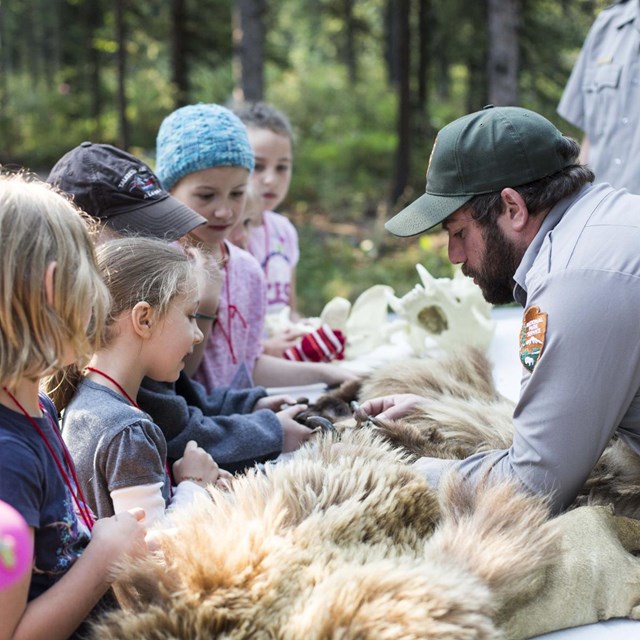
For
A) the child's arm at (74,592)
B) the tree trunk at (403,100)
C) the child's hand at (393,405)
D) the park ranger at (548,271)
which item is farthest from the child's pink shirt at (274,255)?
the tree trunk at (403,100)

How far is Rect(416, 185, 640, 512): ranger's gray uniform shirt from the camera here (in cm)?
154

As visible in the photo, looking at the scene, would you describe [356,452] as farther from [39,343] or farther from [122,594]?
[39,343]

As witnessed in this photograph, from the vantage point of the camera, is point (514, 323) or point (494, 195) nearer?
point (494, 195)

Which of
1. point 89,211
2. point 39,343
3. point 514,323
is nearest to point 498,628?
point 39,343

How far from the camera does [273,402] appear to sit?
2.31 metres

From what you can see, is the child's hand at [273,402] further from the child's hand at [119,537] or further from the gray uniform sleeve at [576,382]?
the child's hand at [119,537]

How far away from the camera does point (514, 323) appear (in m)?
3.37

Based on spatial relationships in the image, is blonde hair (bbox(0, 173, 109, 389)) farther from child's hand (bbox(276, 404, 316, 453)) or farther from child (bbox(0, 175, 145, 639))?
child's hand (bbox(276, 404, 316, 453))

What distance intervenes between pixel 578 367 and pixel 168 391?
969 mm

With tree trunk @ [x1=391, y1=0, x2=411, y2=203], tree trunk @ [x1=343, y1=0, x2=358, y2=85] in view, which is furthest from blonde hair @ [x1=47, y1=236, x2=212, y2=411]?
tree trunk @ [x1=343, y1=0, x2=358, y2=85]

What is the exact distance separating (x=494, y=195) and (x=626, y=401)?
56 centimetres

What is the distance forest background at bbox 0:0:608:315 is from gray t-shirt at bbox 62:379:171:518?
5322 mm

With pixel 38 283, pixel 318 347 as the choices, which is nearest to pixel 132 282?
pixel 38 283

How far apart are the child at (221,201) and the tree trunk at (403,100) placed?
8.32 m
